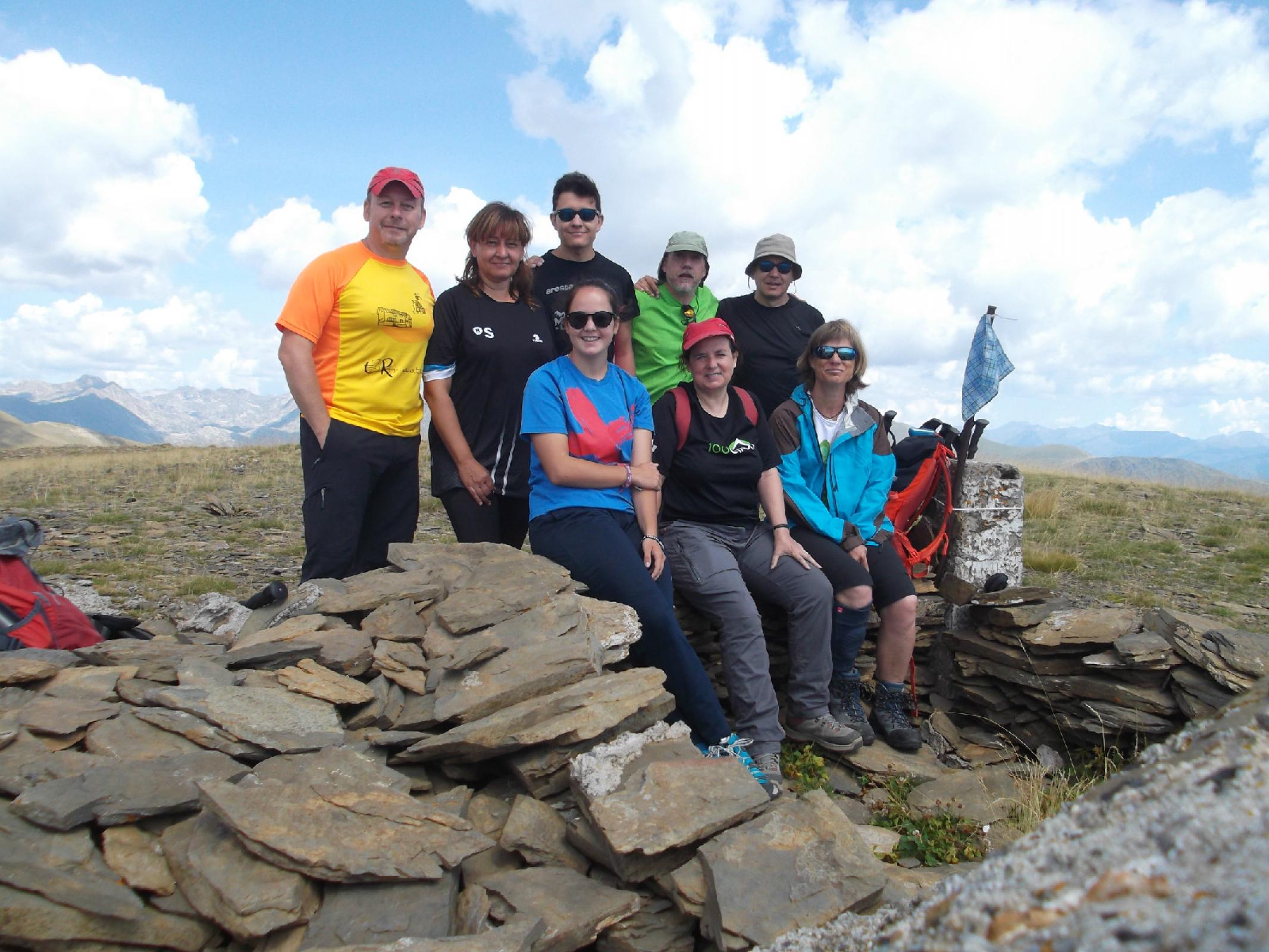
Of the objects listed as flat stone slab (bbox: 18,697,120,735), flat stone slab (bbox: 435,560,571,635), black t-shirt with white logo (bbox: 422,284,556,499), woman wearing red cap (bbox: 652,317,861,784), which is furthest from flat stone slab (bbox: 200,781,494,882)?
black t-shirt with white logo (bbox: 422,284,556,499)

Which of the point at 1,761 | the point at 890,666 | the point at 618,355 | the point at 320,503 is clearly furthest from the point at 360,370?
the point at 890,666

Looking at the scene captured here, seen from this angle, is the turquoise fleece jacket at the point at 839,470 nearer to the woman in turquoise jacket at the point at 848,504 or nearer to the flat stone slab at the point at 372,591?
the woman in turquoise jacket at the point at 848,504

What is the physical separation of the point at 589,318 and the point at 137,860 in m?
3.56

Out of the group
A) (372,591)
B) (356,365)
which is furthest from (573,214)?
(372,591)

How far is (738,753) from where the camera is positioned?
4395mm

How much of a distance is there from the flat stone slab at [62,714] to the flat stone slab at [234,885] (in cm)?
87

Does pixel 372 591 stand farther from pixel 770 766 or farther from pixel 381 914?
pixel 770 766

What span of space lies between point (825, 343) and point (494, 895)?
4.26m

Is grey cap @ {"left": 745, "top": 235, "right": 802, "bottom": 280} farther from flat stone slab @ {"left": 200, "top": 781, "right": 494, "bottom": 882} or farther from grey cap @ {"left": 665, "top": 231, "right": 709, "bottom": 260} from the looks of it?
flat stone slab @ {"left": 200, "top": 781, "right": 494, "bottom": 882}

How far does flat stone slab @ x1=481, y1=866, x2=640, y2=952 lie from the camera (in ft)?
9.35

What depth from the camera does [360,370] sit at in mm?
4953

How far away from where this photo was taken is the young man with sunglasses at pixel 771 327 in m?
6.44

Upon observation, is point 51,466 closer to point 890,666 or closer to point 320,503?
point 320,503

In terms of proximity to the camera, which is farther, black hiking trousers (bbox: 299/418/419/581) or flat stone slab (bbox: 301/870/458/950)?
black hiking trousers (bbox: 299/418/419/581)
